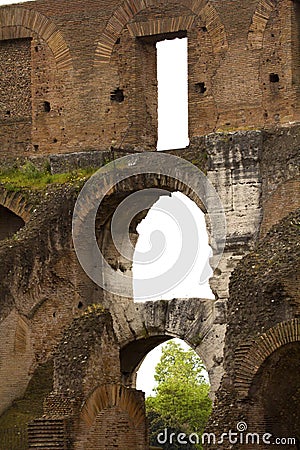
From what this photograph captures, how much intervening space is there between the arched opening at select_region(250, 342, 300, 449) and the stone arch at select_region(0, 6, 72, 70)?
8639mm

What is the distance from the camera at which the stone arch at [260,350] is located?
71.8ft

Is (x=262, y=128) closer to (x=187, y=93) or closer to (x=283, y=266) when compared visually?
(x=187, y=93)

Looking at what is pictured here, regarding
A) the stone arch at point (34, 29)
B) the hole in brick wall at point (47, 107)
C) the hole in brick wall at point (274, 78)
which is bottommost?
the hole in brick wall at point (274, 78)

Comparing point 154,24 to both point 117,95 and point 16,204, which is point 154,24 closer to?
point 117,95

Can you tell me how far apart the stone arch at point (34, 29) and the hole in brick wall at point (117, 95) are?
3.00 feet

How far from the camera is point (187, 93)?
2838 cm

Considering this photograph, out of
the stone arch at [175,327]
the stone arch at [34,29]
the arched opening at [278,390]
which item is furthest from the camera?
the stone arch at [34,29]

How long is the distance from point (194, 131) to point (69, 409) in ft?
18.4

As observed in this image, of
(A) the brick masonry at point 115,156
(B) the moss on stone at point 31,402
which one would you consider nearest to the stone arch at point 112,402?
(A) the brick masonry at point 115,156

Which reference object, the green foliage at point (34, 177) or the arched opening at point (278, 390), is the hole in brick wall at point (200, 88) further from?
the arched opening at point (278, 390)

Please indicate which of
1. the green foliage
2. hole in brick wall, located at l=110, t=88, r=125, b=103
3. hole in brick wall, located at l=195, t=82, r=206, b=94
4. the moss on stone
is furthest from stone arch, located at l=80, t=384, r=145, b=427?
hole in brick wall, located at l=110, t=88, r=125, b=103

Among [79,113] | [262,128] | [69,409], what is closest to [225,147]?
[262,128]

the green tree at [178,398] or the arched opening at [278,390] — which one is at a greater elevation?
the green tree at [178,398]

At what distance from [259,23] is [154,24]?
1.76 meters
